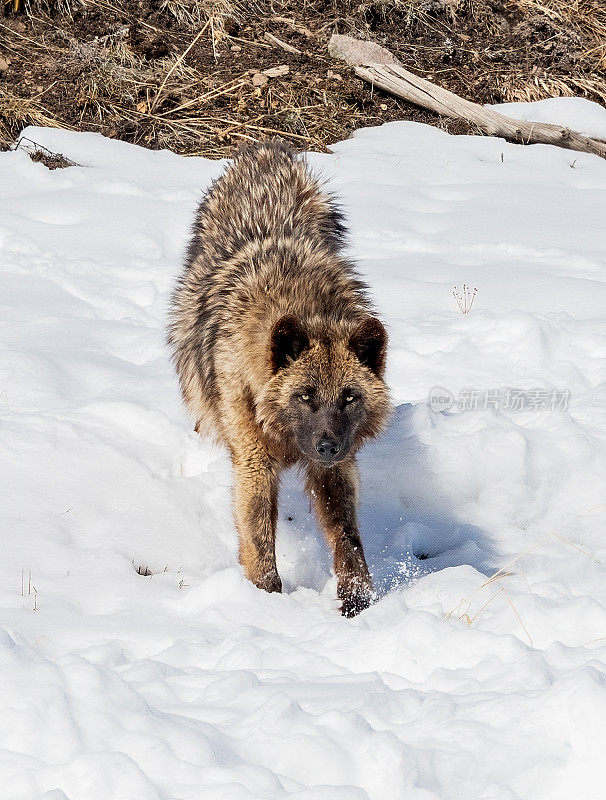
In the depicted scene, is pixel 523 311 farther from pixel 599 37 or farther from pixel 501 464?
pixel 599 37

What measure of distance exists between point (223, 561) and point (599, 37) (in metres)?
11.5

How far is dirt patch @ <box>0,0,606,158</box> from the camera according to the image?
1144 cm

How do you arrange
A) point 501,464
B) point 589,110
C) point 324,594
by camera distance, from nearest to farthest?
point 324,594
point 501,464
point 589,110

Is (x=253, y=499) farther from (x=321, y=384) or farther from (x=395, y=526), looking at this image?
(x=395, y=526)

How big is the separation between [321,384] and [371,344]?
1.10 ft

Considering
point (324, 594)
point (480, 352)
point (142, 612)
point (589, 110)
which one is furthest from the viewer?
point (589, 110)

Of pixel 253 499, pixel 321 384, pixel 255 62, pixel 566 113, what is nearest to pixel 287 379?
pixel 321 384

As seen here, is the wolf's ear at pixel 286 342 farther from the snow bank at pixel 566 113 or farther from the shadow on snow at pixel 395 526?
the snow bank at pixel 566 113

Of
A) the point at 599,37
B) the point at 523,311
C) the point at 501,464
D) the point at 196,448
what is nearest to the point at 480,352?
the point at 523,311

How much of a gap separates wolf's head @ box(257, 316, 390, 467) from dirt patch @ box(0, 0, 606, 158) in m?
7.06

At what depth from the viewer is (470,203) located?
10250mm

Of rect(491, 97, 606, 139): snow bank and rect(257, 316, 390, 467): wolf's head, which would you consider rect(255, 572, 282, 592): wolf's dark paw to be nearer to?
rect(257, 316, 390, 467): wolf's head

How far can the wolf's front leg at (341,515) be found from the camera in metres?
4.89

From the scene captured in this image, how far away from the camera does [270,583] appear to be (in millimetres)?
4891
